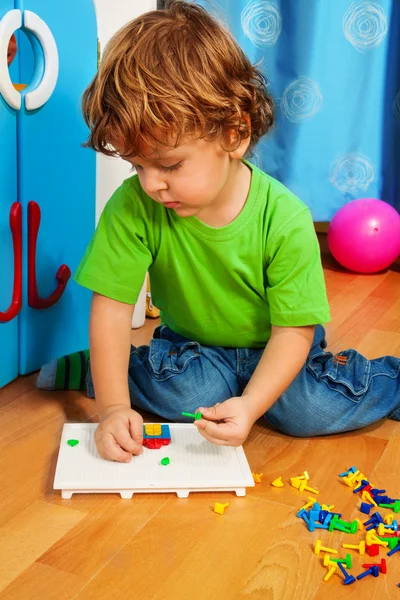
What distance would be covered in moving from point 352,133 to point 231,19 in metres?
0.42

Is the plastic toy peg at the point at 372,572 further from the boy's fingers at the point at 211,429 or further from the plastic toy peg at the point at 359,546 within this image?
the boy's fingers at the point at 211,429

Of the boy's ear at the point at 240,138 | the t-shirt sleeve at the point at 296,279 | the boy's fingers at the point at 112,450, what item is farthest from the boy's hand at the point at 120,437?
the boy's ear at the point at 240,138

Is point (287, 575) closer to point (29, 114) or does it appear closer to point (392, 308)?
point (29, 114)

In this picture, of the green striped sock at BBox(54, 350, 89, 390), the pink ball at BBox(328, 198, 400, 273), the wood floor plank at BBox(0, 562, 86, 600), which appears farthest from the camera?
the pink ball at BBox(328, 198, 400, 273)

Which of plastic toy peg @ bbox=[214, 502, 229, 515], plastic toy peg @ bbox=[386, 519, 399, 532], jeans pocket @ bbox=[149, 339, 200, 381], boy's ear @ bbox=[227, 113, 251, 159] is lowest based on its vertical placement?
plastic toy peg @ bbox=[214, 502, 229, 515]

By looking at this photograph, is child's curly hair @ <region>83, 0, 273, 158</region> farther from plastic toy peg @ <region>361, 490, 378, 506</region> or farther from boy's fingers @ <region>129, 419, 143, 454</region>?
plastic toy peg @ <region>361, 490, 378, 506</region>

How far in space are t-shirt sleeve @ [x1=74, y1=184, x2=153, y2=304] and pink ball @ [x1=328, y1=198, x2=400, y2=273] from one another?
3.29 feet

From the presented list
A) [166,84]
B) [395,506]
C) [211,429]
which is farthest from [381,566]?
[166,84]

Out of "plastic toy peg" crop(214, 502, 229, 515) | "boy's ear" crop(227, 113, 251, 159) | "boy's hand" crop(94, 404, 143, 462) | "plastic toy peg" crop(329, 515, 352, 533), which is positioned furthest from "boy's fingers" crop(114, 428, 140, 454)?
"boy's ear" crop(227, 113, 251, 159)

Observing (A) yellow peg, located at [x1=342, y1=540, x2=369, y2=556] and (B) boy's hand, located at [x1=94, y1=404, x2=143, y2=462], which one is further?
(B) boy's hand, located at [x1=94, y1=404, x2=143, y2=462]

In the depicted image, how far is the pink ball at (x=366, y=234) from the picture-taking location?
1.91m

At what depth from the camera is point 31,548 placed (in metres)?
0.77

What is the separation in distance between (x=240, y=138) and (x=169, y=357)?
0.33 m

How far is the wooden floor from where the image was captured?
727 mm
